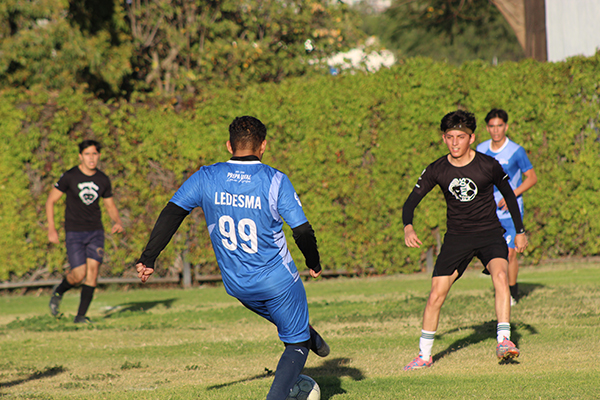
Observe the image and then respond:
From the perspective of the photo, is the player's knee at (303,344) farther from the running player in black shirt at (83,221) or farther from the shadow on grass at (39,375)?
the running player in black shirt at (83,221)

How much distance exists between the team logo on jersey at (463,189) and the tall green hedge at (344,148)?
5.81 m

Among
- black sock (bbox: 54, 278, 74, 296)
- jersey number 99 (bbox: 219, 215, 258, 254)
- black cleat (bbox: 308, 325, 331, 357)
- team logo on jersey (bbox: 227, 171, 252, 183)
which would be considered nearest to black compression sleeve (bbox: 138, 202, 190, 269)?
jersey number 99 (bbox: 219, 215, 258, 254)

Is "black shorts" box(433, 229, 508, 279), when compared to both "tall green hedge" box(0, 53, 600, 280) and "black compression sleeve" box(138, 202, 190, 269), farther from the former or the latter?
"tall green hedge" box(0, 53, 600, 280)

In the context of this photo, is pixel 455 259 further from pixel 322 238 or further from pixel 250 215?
pixel 322 238

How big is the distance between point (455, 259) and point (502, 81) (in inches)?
265

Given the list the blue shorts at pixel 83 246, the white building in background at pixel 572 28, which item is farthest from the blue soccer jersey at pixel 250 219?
the white building in background at pixel 572 28

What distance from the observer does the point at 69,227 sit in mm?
8930

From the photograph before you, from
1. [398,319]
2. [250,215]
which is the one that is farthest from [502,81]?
[250,215]

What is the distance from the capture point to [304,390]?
4289 millimetres

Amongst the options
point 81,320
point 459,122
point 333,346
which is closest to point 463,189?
point 459,122

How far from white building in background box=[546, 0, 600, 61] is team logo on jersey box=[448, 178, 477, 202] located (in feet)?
34.0

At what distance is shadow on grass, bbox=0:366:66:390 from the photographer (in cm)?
588

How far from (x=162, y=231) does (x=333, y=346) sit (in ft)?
10.7

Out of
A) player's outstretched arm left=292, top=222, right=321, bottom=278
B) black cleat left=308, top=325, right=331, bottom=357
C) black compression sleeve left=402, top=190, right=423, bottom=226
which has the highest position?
black compression sleeve left=402, top=190, right=423, bottom=226
